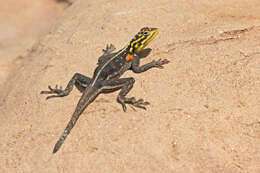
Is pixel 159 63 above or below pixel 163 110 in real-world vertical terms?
above

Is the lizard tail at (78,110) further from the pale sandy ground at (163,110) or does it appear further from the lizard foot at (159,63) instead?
the lizard foot at (159,63)

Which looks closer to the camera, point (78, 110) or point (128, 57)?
point (78, 110)

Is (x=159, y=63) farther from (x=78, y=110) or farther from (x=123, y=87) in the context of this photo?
(x=78, y=110)

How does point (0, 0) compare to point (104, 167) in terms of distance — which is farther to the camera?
point (0, 0)

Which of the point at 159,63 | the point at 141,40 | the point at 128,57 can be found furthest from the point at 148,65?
the point at 141,40

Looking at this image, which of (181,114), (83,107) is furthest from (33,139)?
(181,114)

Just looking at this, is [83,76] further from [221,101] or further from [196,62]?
[221,101]
